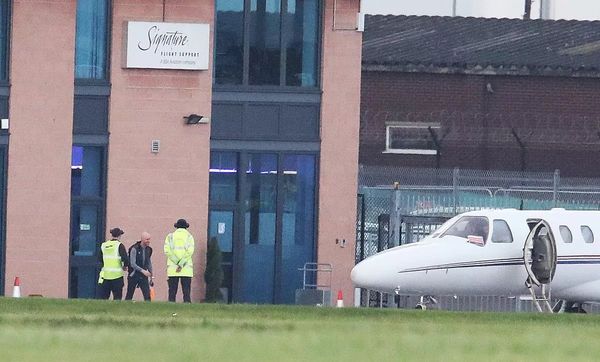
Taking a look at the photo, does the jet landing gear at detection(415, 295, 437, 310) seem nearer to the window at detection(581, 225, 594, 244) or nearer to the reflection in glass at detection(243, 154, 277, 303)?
the window at detection(581, 225, 594, 244)

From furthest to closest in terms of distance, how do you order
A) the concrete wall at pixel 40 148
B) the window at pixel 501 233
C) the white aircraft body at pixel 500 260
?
1. the concrete wall at pixel 40 148
2. the window at pixel 501 233
3. the white aircraft body at pixel 500 260

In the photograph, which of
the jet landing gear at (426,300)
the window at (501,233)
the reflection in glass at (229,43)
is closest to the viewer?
→ the jet landing gear at (426,300)

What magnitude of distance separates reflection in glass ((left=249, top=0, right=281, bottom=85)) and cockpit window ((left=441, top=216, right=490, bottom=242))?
6433 millimetres

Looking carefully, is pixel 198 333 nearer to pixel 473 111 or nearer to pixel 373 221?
pixel 373 221

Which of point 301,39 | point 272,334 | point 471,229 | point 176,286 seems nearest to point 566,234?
point 471,229

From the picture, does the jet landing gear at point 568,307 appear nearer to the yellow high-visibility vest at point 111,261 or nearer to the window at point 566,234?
the window at point 566,234

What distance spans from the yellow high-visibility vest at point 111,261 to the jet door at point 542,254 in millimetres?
6696

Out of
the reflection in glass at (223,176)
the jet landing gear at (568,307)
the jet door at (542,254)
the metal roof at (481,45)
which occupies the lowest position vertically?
the jet landing gear at (568,307)

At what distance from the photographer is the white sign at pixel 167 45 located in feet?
106

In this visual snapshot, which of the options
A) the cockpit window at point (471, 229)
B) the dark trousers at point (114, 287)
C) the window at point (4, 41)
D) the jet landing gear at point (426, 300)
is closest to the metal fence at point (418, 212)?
the jet landing gear at point (426, 300)

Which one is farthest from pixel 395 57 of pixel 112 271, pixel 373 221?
pixel 112 271

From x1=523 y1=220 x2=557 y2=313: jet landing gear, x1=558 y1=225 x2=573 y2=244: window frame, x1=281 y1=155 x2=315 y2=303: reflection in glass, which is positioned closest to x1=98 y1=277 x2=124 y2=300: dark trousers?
x1=281 y1=155 x2=315 y2=303: reflection in glass

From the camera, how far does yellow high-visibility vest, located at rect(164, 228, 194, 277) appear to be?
97.7 feet

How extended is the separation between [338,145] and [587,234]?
19.4 feet
